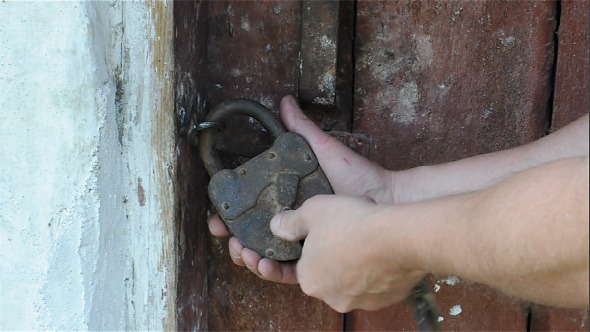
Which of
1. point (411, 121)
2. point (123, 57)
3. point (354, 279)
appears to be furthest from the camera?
point (411, 121)

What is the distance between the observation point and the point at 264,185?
90 centimetres

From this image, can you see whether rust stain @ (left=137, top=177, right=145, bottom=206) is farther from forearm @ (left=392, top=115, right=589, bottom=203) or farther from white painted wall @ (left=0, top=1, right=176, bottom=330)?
forearm @ (left=392, top=115, right=589, bottom=203)

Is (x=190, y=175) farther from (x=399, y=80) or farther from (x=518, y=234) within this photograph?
(x=518, y=234)

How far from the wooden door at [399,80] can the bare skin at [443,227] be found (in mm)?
65

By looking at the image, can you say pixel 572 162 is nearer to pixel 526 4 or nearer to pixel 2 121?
pixel 526 4

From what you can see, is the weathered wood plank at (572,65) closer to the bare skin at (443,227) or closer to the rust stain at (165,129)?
the bare skin at (443,227)

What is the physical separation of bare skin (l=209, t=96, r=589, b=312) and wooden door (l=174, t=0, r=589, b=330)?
65mm

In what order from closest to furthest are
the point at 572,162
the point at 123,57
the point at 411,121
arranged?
1. the point at 572,162
2. the point at 123,57
3. the point at 411,121

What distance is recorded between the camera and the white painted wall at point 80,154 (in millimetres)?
795

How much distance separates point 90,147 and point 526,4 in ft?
2.23

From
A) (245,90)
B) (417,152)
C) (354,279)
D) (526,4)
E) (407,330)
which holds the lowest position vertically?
(407,330)

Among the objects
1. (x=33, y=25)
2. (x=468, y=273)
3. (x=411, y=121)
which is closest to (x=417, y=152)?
(x=411, y=121)

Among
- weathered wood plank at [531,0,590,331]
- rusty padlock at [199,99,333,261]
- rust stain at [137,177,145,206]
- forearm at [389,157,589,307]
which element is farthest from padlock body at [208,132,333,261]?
weathered wood plank at [531,0,590,331]

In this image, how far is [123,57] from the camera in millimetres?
853
